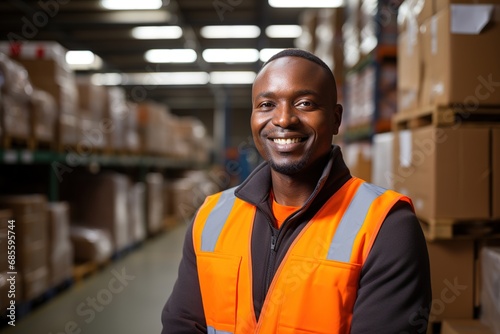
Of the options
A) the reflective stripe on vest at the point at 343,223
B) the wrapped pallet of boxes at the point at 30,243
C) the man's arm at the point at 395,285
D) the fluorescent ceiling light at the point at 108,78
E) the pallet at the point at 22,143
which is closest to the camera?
the man's arm at the point at 395,285

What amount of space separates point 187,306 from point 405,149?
6.43 ft

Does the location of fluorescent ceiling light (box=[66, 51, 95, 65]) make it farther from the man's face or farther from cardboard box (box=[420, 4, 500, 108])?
the man's face

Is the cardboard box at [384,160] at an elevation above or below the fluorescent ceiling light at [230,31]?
below

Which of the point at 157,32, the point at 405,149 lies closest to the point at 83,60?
the point at 157,32

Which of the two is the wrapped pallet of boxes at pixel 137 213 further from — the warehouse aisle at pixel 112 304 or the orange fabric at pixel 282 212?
the orange fabric at pixel 282 212

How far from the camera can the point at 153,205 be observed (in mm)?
8984

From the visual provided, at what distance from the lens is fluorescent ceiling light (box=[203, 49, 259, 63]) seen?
Answer: 13473 mm

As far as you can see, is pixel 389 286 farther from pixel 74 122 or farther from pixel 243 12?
pixel 243 12

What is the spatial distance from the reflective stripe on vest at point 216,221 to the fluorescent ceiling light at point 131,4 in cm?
833

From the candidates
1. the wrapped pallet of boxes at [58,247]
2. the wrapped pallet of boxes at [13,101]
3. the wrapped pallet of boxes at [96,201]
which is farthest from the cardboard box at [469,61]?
the wrapped pallet of boxes at [96,201]

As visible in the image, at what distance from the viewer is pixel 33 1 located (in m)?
9.43

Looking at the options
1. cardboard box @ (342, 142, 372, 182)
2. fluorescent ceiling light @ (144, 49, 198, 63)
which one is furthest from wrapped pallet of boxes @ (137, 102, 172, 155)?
cardboard box @ (342, 142, 372, 182)

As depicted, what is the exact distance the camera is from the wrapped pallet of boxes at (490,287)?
8.05 ft

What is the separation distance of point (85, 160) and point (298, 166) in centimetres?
490
